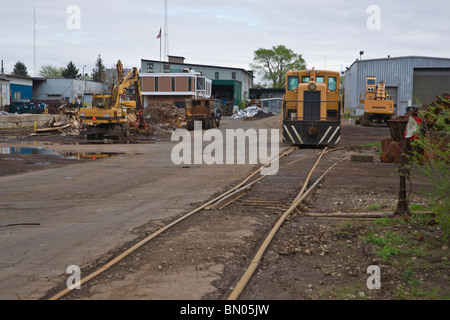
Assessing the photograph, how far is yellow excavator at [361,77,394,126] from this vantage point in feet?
163

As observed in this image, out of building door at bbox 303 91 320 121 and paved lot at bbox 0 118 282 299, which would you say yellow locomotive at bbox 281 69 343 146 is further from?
paved lot at bbox 0 118 282 299

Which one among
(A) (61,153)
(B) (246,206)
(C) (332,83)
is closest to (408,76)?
(C) (332,83)

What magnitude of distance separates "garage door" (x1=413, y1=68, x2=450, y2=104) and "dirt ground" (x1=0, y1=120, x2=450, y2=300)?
54.1 m

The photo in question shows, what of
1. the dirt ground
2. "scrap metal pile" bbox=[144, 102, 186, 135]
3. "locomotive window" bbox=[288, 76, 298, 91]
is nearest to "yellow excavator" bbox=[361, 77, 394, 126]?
"scrap metal pile" bbox=[144, 102, 186, 135]

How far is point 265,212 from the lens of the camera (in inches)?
410

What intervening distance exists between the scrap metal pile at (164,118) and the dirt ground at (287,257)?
33586 mm

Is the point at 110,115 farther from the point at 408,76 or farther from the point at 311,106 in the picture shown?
the point at 408,76

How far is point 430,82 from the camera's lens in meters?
61.2

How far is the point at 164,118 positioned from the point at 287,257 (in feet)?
138
